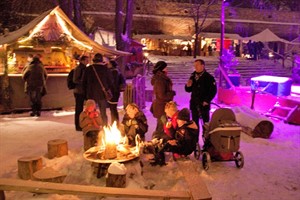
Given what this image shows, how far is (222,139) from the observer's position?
553 centimetres

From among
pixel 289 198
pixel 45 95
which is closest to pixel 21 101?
pixel 45 95

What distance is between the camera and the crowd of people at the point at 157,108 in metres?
5.44

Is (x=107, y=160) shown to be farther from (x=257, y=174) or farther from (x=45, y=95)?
(x=45, y=95)

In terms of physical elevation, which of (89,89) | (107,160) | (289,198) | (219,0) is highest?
(219,0)

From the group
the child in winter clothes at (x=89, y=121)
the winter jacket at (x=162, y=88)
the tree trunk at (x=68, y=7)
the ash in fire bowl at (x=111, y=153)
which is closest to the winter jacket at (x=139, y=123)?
the ash in fire bowl at (x=111, y=153)

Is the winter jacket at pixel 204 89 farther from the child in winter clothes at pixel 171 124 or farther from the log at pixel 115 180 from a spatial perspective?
the log at pixel 115 180

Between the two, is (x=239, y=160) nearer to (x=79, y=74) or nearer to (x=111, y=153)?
(x=111, y=153)

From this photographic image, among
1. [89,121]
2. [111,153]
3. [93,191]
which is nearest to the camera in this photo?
[93,191]

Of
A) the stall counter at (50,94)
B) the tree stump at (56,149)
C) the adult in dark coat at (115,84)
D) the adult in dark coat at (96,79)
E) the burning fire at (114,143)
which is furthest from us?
the stall counter at (50,94)

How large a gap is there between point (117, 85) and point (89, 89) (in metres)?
0.95

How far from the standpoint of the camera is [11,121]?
9508 mm

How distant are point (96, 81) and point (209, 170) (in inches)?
114

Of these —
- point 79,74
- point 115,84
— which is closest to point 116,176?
point 115,84

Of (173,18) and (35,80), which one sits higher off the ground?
(173,18)
